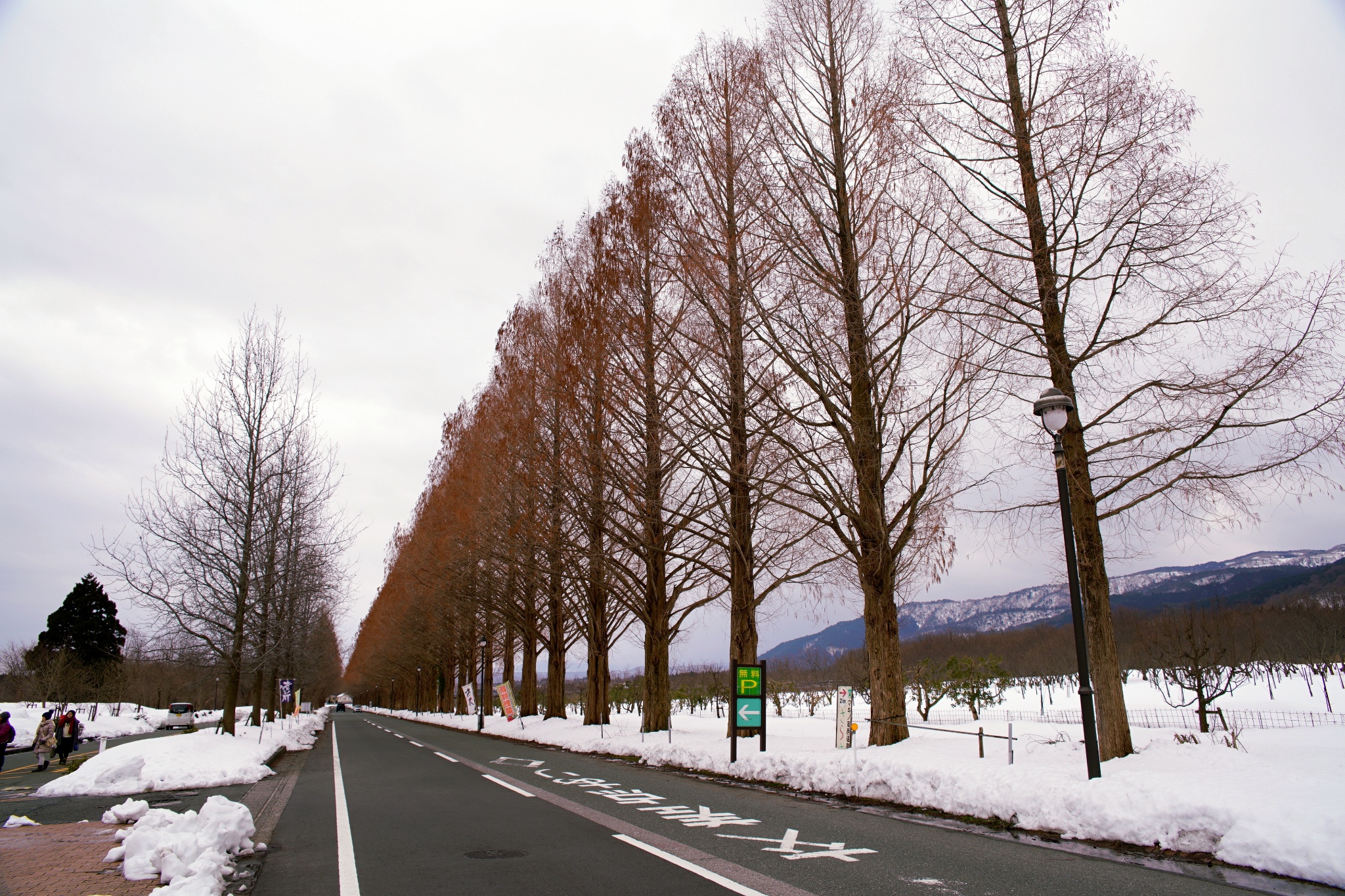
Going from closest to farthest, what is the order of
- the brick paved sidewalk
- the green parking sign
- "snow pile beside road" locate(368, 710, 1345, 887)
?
the brick paved sidewalk, "snow pile beside road" locate(368, 710, 1345, 887), the green parking sign

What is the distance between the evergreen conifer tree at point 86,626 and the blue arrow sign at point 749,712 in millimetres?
68775

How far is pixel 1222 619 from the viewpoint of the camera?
190 ft

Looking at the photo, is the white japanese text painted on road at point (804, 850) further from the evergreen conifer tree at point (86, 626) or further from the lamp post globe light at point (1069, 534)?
the evergreen conifer tree at point (86, 626)

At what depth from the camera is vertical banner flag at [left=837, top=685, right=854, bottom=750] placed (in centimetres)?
1206

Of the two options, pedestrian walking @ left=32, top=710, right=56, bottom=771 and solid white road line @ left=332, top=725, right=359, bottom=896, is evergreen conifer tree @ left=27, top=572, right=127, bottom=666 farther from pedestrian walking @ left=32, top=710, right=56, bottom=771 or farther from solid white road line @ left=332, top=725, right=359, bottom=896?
solid white road line @ left=332, top=725, right=359, bottom=896

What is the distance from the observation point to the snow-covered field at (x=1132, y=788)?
5.63 metres

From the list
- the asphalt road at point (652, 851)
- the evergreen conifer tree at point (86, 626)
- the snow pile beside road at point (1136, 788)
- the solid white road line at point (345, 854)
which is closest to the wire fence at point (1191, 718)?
the snow pile beside road at point (1136, 788)

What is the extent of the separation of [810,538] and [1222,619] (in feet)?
194

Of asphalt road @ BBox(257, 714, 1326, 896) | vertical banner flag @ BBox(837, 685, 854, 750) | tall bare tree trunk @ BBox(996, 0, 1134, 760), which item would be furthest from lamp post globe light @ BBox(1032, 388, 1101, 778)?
vertical banner flag @ BBox(837, 685, 854, 750)

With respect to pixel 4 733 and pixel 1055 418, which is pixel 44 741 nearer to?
pixel 4 733

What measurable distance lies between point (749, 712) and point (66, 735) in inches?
823

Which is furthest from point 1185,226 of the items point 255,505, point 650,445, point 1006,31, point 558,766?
point 255,505

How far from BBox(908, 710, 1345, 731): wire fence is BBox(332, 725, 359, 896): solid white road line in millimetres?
29415

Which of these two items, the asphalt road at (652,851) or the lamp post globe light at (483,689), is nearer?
the asphalt road at (652,851)
